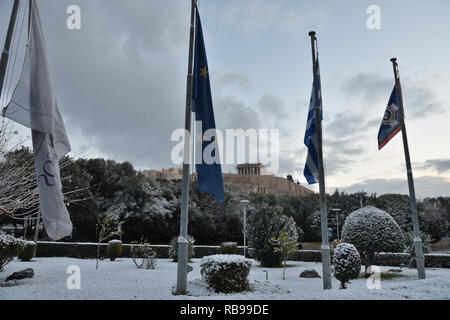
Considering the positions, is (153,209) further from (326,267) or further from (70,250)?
(326,267)

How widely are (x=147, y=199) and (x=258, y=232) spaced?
1532 centimetres

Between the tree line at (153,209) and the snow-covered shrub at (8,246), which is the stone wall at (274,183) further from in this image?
the snow-covered shrub at (8,246)

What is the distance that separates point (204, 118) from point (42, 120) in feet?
11.7

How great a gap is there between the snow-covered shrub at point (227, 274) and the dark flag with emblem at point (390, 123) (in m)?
7.10

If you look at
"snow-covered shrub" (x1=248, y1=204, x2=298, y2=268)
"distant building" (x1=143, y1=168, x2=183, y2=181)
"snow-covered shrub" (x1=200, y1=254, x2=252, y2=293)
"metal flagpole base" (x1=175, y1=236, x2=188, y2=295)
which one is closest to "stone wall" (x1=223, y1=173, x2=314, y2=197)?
"distant building" (x1=143, y1=168, x2=183, y2=181)

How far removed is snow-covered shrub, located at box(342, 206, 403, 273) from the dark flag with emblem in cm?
413

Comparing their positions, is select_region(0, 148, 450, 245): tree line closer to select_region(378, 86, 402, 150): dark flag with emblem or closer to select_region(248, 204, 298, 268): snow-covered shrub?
select_region(248, 204, 298, 268): snow-covered shrub

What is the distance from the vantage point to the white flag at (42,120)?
5.78 meters

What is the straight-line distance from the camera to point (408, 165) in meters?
11.8

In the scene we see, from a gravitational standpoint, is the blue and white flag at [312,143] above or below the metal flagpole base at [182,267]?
above

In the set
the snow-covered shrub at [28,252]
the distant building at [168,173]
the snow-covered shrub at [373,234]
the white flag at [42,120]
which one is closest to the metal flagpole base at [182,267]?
the white flag at [42,120]

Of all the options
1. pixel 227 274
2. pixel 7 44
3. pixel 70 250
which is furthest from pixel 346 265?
pixel 70 250

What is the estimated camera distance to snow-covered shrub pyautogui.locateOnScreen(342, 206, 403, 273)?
1391 centimetres
